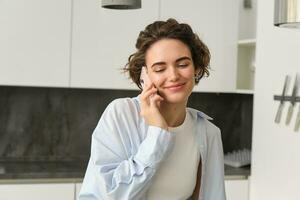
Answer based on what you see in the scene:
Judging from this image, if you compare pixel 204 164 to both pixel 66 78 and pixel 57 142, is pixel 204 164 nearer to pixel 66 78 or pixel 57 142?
pixel 66 78

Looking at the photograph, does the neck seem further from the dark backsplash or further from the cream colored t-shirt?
the dark backsplash

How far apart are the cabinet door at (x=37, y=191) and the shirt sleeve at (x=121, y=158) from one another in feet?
4.27

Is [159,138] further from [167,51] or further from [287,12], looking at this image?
[287,12]

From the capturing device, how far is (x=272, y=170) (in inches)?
111

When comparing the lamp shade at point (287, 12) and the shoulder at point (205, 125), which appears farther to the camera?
the shoulder at point (205, 125)

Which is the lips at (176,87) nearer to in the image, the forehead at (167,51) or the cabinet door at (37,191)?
the forehead at (167,51)

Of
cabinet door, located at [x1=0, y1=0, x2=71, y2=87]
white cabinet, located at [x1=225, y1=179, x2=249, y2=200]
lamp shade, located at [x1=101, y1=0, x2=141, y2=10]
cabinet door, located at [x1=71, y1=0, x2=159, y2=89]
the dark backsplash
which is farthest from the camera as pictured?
the dark backsplash

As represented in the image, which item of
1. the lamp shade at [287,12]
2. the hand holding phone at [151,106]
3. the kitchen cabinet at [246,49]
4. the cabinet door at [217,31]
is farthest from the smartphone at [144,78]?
the kitchen cabinet at [246,49]

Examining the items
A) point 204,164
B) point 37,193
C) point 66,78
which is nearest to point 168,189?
point 204,164

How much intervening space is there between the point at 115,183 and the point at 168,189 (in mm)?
199

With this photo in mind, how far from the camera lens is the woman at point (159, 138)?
4.50 feet

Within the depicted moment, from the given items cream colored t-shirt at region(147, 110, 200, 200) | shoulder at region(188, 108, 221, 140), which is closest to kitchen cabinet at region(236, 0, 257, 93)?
shoulder at region(188, 108, 221, 140)

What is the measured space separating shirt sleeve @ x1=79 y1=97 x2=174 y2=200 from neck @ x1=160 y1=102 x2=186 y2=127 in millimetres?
108

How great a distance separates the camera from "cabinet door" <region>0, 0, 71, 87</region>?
9.12ft
